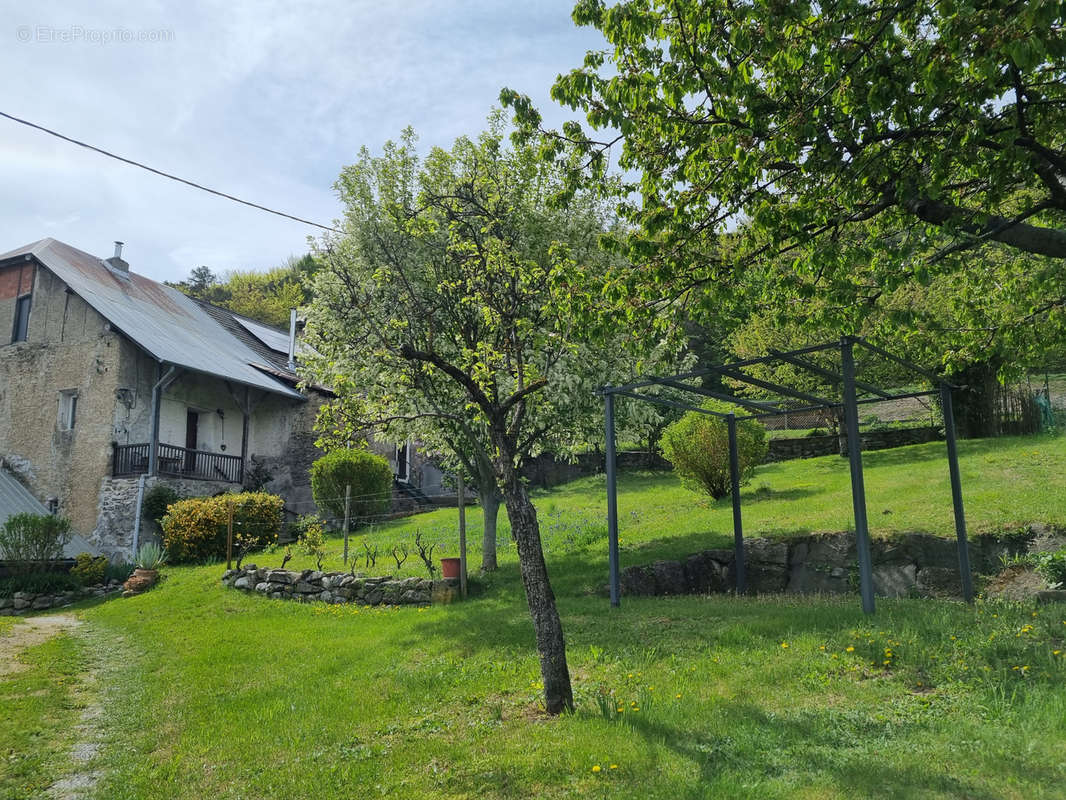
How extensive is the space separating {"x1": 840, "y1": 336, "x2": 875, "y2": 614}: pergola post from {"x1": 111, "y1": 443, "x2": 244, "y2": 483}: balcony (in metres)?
19.7

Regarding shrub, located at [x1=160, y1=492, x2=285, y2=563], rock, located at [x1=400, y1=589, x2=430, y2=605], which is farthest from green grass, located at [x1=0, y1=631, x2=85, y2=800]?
shrub, located at [x1=160, y1=492, x2=285, y2=563]

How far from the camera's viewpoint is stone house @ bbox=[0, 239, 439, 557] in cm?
2083

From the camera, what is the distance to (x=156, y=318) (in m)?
24.5

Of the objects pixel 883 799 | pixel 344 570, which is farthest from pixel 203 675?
pixel 883 799

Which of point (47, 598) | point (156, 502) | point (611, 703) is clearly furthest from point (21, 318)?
point (611, 703)

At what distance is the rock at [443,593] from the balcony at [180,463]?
13.0 meters

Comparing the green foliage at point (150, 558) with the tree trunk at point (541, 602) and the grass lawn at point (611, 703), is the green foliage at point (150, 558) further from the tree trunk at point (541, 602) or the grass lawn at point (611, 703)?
the tree trunk at point (541, 602)

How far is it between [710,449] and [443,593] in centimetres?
829

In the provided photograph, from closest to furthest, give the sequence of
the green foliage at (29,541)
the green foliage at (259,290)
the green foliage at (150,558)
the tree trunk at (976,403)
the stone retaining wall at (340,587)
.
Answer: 1. the stone retaining wall at (340,587)
2. the green foliage at (29,541)
3. the green foliage at (150,558)
4. the tree trunk at (976,403)
5. the green foliage at (259,290)

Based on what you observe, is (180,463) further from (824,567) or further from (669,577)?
(824,567)

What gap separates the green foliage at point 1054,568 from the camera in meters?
9.24

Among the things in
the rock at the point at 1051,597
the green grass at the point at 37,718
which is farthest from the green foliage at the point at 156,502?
the rock at the point at 1051,597

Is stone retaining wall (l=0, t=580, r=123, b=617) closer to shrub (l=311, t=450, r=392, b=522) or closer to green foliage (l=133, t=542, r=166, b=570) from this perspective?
green foliage (l=133, t=542, r=166, b=570)

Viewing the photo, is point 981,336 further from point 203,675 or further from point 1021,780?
point 203,675
